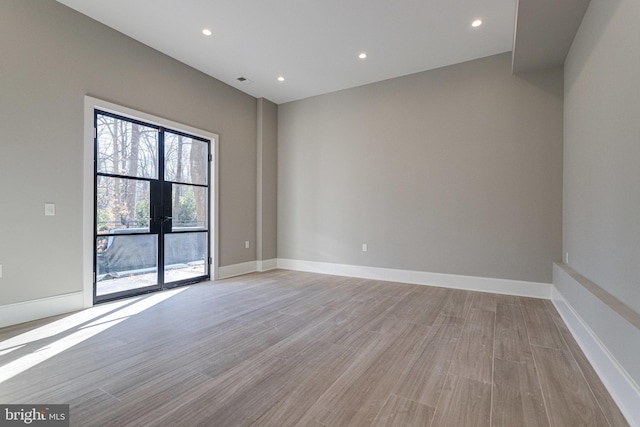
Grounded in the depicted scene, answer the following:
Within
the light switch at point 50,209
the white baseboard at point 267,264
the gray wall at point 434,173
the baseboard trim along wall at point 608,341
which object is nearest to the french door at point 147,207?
the light switch at point 50,209

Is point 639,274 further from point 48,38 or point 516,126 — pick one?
point 48,38

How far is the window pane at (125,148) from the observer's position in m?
3.48

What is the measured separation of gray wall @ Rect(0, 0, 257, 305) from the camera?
2744 millimetres

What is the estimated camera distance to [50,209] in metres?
3.00

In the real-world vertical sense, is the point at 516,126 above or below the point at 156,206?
above

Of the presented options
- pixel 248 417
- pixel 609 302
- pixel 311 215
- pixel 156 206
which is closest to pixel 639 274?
pixel 609 302

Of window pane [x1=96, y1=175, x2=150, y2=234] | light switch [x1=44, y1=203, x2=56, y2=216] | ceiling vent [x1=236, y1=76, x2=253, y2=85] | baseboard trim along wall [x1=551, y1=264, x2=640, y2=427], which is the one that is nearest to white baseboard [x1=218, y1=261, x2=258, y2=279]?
window pane [x1=96, y1=175, x2=150, y2=234]

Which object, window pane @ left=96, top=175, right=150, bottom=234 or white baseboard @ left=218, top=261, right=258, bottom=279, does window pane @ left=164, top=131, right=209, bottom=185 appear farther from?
white baseboard @ left=218, top=261, right=258, bottom=279

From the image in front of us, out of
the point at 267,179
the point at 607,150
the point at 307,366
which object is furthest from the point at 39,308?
the point at 607,150

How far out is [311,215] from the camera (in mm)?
5527

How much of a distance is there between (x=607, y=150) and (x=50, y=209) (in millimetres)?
5053

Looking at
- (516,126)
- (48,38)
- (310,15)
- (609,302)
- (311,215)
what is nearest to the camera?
(609,302)

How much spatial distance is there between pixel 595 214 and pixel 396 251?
256 centimetres

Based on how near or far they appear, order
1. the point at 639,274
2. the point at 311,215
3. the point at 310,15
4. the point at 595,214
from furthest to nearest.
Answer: the point at 311,215, the point at 310,15, the point at 595,214, the point at 639,274
